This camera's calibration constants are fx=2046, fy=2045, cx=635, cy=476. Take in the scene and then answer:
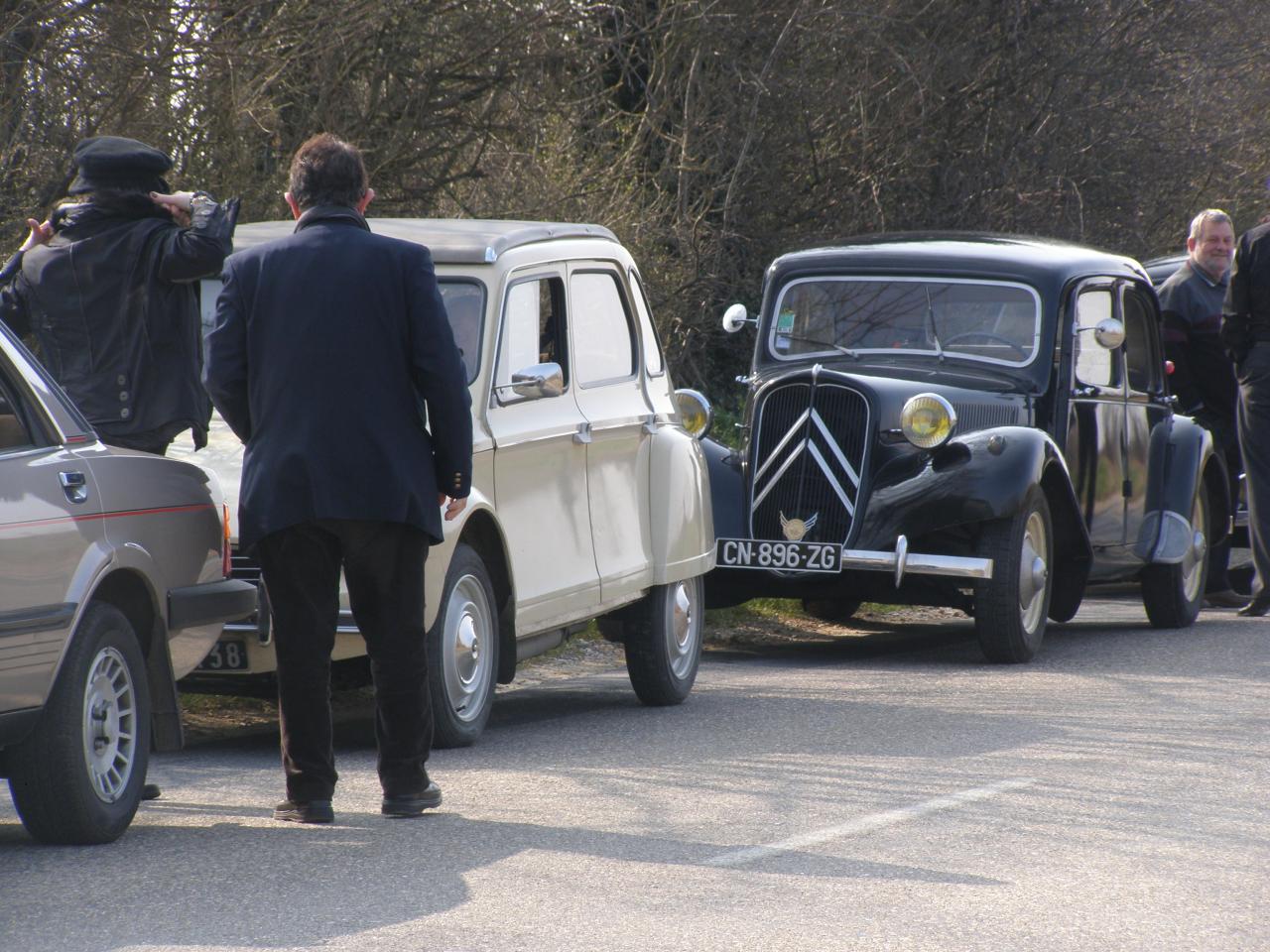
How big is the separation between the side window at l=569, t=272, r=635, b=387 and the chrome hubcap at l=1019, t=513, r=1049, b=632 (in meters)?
2.52

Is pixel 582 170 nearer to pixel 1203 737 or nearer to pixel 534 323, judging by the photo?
pixel 534 323

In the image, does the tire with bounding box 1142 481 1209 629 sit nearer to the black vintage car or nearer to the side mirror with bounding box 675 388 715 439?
the black vintage car

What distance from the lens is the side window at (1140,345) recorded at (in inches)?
484

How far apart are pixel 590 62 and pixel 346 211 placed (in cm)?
939

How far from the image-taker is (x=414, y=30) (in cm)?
1338

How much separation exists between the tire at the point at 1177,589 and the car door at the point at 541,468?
16.1 feet

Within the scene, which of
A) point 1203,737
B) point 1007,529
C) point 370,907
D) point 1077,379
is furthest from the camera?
point 1077,379

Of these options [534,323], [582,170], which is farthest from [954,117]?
[534,323]

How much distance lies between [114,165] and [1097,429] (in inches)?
250

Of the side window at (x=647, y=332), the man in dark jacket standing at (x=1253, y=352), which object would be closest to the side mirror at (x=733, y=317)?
the side window at (x=647, y=332)

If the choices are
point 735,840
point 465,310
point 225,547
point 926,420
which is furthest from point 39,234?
point 926,420

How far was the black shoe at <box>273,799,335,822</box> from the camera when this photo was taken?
5969 mm

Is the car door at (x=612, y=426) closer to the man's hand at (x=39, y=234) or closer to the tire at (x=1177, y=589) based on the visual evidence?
the man's hand at (x=39, y=234)

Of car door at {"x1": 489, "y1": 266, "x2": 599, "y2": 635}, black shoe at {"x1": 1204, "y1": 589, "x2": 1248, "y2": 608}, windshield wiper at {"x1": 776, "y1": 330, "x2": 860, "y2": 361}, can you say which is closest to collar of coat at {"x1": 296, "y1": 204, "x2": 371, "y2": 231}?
car door at {"x1": 489, "y1": 266, "x2": 599, "y2": 635}
